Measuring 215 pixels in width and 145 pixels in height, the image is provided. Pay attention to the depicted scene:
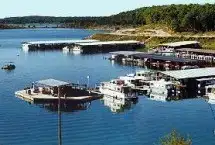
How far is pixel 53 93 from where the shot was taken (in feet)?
157

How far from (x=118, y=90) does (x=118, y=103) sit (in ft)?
7.94

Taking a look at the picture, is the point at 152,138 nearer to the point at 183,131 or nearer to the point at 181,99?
the point at 183,131

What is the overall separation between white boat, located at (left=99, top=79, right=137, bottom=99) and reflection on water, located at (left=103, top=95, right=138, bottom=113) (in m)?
0.41

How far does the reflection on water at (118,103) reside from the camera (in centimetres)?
4394

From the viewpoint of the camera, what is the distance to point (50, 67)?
7400 cm

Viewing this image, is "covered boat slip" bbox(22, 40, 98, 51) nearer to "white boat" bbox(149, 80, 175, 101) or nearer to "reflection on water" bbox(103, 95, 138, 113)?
"white boat" bbox(149, 80, 175, 101)

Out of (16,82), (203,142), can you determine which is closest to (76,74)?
(16,82)

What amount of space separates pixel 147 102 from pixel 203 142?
41.2 feet

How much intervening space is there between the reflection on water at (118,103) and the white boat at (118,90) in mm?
415

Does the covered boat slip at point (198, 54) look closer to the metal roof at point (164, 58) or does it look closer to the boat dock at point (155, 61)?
the boat dock at point (155, 61)

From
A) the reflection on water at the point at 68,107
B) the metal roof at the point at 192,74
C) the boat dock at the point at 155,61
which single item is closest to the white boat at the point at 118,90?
the reflection on water at the point at 68,107

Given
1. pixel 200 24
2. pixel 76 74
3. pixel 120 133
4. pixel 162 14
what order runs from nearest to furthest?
pixel 120 133, pixel 76 74, pixel 200 24, pixel 162 14

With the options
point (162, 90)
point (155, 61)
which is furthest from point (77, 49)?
point (162, 90)

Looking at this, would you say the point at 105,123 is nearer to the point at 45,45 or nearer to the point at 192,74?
the point at 192,74
